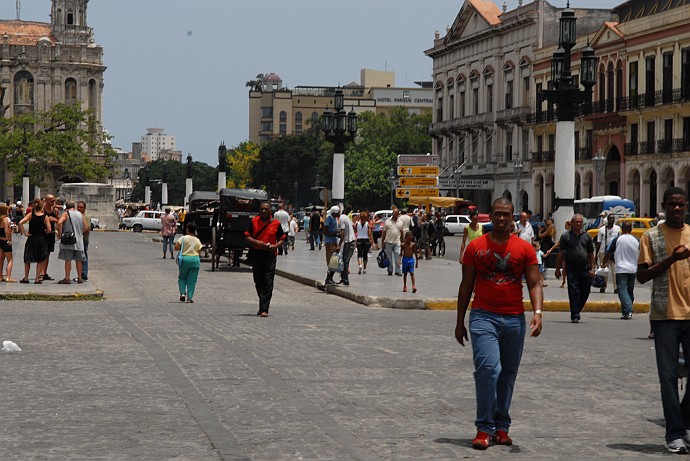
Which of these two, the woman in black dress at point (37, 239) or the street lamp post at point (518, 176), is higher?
the street lamp post at point (518, 176)

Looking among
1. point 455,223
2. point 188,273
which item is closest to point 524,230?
point 188,273

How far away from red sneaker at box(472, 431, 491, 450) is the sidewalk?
13437mm

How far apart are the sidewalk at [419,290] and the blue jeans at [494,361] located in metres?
13.2

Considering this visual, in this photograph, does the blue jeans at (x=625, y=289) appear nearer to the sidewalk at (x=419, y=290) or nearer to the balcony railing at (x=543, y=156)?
the sidewalk at (x=419, y=290)

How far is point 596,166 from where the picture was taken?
6588cm

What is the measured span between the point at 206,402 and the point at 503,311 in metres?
2.90

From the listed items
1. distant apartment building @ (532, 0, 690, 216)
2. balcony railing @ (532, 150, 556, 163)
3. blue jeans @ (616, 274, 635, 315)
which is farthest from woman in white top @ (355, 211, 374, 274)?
balcony railing @ (532, 150, 556, 163)

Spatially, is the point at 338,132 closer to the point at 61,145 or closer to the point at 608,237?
the point at 608,237

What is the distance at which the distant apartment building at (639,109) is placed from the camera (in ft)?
212

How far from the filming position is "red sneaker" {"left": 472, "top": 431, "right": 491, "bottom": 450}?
29.8 feet

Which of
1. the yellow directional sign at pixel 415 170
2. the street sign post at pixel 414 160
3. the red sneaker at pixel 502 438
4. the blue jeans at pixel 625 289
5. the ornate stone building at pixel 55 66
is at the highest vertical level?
the ornate stone building at pixel 55 66

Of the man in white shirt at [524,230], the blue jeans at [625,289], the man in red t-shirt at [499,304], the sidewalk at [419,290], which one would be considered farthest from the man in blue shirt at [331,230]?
the man in red t-shirt at [499,304]

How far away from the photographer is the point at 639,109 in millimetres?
68625

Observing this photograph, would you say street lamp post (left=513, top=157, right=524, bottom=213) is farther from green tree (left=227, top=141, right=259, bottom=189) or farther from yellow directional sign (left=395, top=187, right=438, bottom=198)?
green tree (left=227, top=141, right=259, bottom=189)
